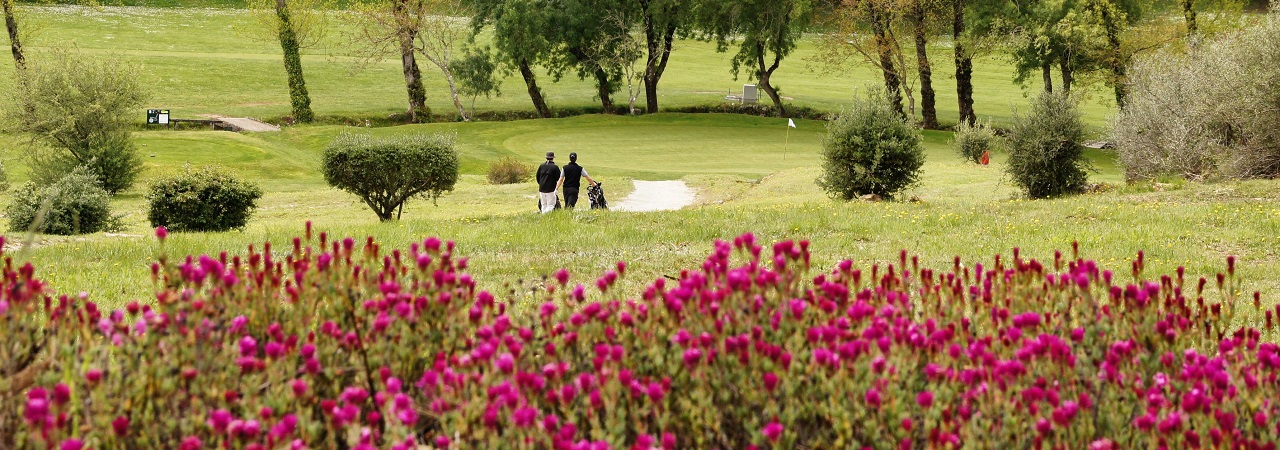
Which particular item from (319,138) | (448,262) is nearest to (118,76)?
(319,138)

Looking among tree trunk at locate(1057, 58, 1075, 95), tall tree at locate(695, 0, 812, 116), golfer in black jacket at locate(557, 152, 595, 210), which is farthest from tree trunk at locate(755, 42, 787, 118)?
golfer in black jacket at locate(557, 152, 595, 210)

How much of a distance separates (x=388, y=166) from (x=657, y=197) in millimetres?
9523

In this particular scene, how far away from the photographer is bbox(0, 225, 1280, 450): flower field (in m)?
3.20

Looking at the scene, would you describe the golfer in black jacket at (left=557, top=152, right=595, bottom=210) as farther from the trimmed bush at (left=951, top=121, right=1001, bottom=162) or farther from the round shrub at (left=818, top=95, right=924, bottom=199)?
the trimmed bush at (left=951, top=121, right=1001, bottom=162)

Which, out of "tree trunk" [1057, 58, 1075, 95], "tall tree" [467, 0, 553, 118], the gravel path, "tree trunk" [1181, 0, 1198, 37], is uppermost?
Answer: "tall tree" [467, 0, 553, 118]

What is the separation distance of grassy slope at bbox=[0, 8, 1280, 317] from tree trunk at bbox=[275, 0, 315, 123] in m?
2.75

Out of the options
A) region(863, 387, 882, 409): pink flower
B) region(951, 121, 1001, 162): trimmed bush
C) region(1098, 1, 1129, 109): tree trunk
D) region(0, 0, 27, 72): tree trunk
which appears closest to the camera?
region(863, 387, 882, 409): pink flower

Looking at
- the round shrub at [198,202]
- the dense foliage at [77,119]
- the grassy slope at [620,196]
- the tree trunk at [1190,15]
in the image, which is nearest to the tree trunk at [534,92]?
the grassy slope at [620,196]

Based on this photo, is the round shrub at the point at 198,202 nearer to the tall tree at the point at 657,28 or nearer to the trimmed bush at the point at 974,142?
the trimmed bush at the point at 974,142

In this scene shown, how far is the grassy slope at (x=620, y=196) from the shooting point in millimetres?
13094

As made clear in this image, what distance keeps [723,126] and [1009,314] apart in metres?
53.1

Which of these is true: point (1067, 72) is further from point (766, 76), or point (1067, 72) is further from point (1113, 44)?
point (766, 76)

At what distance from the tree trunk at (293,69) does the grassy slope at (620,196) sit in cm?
275

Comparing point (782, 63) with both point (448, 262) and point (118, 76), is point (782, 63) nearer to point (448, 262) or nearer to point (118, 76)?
point (118, 76)
